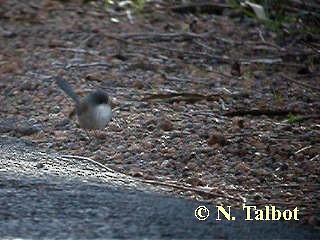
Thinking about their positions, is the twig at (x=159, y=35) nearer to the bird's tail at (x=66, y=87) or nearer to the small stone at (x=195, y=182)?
the bird's tail at (x=66, y=87)

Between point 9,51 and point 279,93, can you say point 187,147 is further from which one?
point 9,51

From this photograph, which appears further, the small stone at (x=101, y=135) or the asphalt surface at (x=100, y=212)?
the small stone at (x=101, y=135)

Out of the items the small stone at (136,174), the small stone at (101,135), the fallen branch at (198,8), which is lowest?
the fallen branch at (198,8)

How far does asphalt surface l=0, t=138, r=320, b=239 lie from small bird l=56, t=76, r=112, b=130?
0.76 meters

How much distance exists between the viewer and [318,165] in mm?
5867

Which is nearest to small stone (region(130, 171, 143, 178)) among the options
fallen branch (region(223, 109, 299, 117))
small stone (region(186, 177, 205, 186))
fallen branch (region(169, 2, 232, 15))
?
small stone (region(186, 177, 205, 186))

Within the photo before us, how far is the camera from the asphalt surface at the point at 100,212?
4.59 metres

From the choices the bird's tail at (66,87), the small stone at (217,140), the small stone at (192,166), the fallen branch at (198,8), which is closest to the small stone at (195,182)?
the small stone at (192,166)

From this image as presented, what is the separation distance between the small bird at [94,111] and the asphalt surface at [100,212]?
0.76 metres

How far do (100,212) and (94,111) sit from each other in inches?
65.7

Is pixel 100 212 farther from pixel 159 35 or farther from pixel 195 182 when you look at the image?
pixel 159 35

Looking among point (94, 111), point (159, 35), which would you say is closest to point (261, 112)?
point (94, 111)

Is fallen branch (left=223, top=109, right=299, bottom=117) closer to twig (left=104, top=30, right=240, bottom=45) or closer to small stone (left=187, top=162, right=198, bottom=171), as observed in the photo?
small stone (left=187, top=162, right=198, bottom=171)

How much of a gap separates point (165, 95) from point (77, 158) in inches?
56.6
